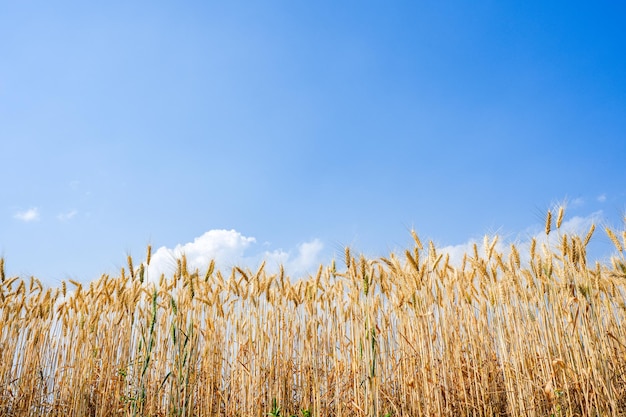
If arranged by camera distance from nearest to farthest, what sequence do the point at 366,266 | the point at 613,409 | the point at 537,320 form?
the point at 613,409 → the point at 366,266 → the point at 537,320

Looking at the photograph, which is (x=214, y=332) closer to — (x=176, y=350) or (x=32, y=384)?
(x=176, y=350)

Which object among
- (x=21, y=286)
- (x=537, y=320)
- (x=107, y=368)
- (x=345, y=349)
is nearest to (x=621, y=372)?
(x=537, y=320)

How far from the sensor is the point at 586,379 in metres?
3.07

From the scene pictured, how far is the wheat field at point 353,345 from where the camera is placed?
3.30 meters

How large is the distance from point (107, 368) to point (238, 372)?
1.23 m

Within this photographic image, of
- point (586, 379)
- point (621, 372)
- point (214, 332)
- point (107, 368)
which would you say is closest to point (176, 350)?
point (214, 332)

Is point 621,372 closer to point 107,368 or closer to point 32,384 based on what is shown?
point 107,368

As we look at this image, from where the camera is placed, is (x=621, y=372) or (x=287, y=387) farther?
(x=287, y=387)

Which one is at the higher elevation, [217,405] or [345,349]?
[345,349]

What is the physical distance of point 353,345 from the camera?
13.0ft

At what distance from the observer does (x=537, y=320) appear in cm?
386

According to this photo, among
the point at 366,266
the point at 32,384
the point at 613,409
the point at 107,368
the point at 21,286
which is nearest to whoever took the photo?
the point at 613,409

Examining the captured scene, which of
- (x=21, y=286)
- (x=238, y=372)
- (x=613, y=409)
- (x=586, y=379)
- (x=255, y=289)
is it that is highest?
(x=21, y=286)

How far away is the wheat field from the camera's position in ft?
10.8
